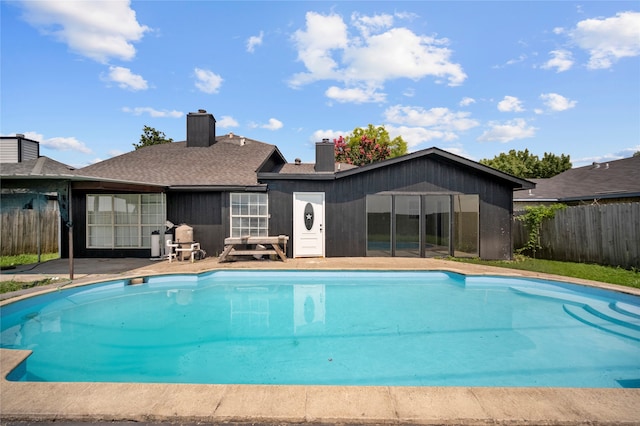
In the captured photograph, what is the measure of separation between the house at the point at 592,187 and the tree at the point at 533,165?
14.8m

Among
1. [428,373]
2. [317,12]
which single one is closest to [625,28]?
[317,12]

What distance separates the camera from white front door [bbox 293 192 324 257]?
10.5m

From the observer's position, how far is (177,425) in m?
2.14

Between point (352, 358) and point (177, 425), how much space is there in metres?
2.38

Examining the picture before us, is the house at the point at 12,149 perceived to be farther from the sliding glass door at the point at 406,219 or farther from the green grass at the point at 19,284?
the sliding glass door at the point at 406,219

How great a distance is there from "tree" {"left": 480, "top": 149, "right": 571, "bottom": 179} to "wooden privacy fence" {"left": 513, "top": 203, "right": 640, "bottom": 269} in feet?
81.4

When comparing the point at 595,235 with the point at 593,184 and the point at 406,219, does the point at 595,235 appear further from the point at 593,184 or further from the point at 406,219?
the point at 593,184

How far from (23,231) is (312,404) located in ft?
45.9

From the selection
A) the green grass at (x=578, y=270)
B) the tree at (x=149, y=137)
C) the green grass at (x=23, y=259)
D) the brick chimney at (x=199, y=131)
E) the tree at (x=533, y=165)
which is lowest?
the green grass at (x=578, y=270)

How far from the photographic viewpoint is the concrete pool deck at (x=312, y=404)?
219 cm

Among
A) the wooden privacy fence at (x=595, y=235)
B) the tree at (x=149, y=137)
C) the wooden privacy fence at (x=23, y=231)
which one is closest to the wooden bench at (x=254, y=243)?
the wooden privacy fence at (x=23, y=231)

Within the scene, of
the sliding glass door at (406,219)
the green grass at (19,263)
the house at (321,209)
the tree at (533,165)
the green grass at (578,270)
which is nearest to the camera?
the green grass at (19,263)

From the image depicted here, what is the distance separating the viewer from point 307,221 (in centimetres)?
1055

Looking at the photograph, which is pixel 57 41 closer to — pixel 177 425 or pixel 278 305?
pixel 278 305
